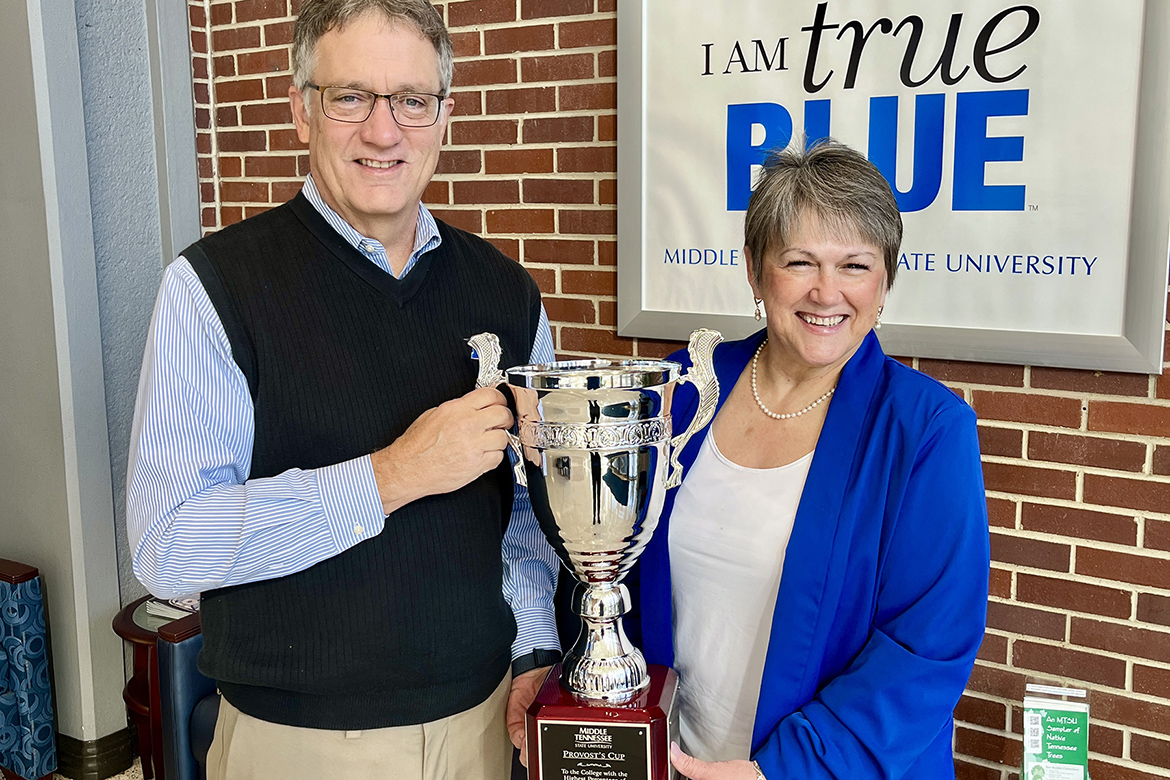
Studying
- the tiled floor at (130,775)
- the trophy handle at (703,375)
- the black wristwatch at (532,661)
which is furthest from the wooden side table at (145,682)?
the trophy handle at (703,375)

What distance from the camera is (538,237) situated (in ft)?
8.79

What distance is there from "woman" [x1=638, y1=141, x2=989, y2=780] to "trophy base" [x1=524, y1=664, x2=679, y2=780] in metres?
0.07

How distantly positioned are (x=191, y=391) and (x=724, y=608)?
86 centimetres

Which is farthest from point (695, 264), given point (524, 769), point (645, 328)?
point (524, 769)

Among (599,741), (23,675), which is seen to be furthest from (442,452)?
(23,675)

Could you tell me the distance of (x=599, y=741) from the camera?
1328 millimetres

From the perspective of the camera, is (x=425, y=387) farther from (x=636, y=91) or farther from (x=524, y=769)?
(x=636, y=91)

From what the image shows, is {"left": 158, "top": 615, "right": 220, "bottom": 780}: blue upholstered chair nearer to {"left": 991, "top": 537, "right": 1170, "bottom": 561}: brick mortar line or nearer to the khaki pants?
the khaki pants

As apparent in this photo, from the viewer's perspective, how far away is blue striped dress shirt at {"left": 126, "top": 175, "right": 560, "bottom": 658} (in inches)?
53.8

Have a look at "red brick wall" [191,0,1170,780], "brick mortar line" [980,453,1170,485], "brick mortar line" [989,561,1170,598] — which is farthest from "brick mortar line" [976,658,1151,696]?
"brick mortar line" [980,453,1170,485]

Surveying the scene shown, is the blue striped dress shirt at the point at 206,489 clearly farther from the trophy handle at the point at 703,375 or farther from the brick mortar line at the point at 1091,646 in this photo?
the brick mortar line at the point at 1091,646

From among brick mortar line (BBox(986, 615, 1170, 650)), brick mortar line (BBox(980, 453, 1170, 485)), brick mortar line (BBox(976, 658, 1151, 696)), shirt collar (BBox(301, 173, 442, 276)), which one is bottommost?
brick mortar line (BBox(976, 658, 1151, 696))

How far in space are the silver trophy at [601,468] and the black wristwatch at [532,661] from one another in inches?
9.9

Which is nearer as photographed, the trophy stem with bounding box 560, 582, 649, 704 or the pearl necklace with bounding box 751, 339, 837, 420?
the trophy stem with bounding box 560, 582, 649, 704
